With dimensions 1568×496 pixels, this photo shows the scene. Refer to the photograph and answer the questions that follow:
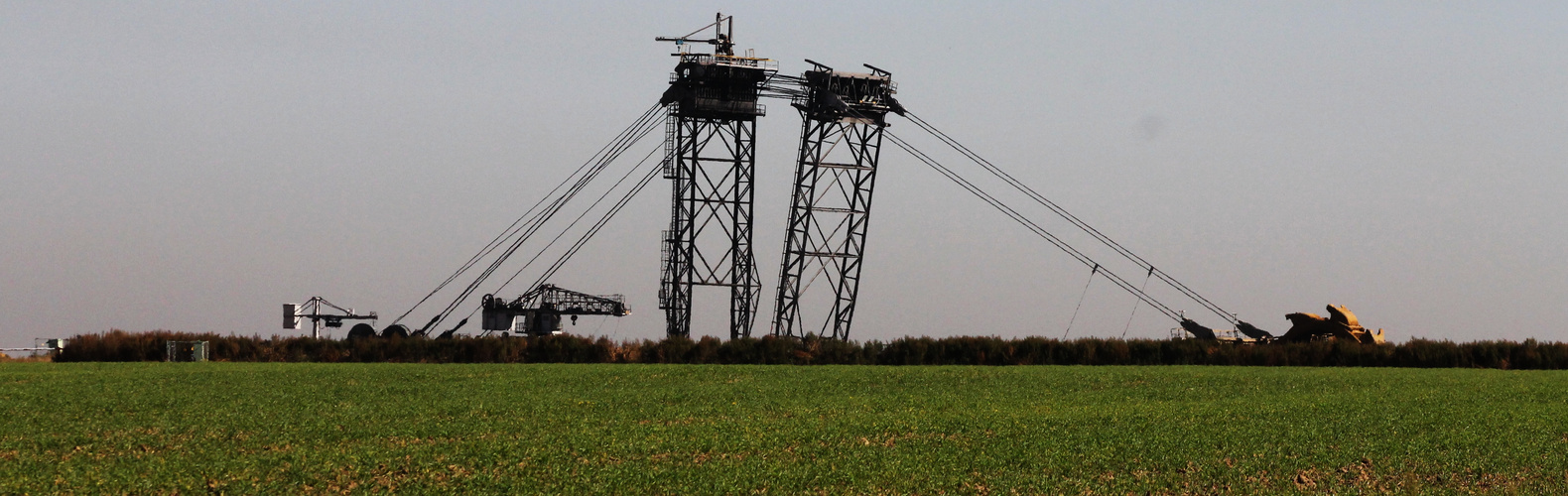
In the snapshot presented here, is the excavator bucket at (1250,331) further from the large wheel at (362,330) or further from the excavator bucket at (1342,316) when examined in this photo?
the large wheel at (362,330)

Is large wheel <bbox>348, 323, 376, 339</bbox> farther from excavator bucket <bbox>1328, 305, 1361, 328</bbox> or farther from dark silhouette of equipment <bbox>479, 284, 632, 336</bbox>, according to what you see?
excavator bucket <bbox>1328, 305, 1361, 328</bbox>

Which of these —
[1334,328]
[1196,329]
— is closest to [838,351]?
[1334,328]

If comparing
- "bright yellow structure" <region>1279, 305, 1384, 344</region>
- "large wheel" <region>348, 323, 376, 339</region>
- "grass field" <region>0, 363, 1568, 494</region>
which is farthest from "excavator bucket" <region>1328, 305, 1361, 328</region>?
"large wheel" <region>348, 323, 376, 339</region>

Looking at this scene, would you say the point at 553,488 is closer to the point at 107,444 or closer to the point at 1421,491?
the point at 107,444

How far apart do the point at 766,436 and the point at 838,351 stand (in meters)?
31.4

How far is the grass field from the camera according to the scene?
16.3 meters

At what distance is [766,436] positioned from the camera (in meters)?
19.9

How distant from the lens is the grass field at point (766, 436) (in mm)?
16297

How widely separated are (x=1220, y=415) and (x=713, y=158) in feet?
144

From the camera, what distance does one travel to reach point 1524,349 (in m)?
52.4

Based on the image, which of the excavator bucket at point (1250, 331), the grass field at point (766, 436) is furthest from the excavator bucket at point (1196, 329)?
the grass field at point (766, 436)

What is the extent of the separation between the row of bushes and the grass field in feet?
59.8

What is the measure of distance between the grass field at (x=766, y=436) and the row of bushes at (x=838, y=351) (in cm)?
1824

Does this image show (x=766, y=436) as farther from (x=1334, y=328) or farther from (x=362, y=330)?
(x=362, y=330)
